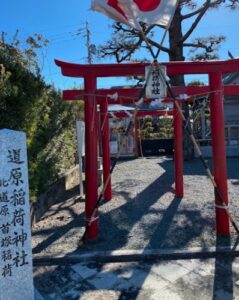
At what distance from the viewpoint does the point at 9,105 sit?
18.1 feet

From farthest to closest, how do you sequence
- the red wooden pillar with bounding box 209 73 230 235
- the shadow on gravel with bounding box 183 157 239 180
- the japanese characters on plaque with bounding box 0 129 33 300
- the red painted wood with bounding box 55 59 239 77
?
the shadow on gravel with bounding box 183 157 239 180 < the red wooden pillar with bounding box 209 73 230 235 < the red painted wood with bounding box 55 59 239 77 < the japanese characters on plaque with bounding box 0 129 33 300

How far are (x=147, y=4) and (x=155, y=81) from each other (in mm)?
965

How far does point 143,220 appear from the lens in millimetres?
6039

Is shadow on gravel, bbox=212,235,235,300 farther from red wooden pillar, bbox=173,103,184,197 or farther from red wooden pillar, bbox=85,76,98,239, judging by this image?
red wooden pillar, bbox=173,103,184,197

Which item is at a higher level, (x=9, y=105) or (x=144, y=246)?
(x=9, y=105)

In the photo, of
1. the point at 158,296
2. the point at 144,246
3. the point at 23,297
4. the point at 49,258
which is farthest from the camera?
the point at 144,246

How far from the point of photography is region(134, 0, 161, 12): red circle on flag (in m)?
4.54

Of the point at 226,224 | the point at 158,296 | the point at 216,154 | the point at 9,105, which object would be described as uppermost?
the point at 9,105

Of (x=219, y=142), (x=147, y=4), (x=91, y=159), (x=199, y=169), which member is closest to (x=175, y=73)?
(x=147, y=4)

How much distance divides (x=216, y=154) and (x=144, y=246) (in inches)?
63.6

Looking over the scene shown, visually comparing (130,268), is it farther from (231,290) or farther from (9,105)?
(9,105)

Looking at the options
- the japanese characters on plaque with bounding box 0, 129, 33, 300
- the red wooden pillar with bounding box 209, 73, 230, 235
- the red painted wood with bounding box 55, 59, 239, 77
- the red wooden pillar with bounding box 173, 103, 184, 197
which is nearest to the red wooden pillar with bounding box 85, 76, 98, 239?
the red painted wood with bounding box 55, 59, 239, 77

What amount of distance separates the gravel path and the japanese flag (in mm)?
2858

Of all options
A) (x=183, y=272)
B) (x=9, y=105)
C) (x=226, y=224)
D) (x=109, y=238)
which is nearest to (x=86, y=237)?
(x=109, y=238)
